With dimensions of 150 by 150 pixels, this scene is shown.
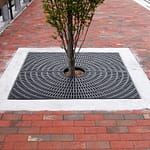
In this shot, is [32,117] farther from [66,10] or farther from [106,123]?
[66,10]

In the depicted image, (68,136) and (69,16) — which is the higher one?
(69,16)

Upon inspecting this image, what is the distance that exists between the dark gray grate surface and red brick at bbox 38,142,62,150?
975 millimetres

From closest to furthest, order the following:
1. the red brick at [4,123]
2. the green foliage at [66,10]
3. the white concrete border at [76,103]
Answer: the red brick at [4,123] → the white concrete border at [76,103] → the green foliage at [66,10]

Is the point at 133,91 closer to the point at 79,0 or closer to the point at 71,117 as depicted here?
the point at 71,117

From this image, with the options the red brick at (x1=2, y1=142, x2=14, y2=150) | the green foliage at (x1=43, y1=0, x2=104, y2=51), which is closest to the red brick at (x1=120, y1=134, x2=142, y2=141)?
the red brick at (x1=2, y1=142, x2=14, y2=150)

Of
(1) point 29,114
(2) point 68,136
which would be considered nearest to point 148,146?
(2) point 68,136

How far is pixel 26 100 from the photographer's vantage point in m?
3.97

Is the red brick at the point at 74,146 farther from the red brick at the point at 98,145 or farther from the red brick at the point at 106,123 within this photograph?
the red brick at the point at 106,123

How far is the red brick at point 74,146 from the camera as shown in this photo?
10.2 ft

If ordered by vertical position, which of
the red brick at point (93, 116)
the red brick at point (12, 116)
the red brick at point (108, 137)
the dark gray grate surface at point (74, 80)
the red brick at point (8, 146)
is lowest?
the red brick at point (108, 137)

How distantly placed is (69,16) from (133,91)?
133 cm

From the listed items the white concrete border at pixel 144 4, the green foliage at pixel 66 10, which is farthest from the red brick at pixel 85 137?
the white concrete border at pixel 144 4

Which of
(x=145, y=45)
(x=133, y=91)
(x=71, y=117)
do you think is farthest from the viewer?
(x=145, y=45)

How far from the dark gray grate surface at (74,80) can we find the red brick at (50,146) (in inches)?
38.4
